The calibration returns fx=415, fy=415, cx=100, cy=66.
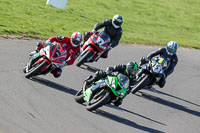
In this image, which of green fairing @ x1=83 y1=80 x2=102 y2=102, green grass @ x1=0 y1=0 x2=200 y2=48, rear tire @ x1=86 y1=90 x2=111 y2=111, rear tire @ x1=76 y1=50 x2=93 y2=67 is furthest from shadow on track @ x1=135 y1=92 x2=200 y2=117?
green grass @ x1=0 y1=0 x2=200 y2=48

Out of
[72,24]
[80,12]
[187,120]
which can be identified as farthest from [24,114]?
[80,12]

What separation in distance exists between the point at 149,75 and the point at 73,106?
3.45 metres

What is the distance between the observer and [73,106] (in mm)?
10484

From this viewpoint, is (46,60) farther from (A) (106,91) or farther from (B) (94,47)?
(B) (94,47)

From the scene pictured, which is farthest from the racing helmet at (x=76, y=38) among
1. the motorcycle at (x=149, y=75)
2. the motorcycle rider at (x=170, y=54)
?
the motorcycle rider at (x=170, y=54)

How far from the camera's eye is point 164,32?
2727cm

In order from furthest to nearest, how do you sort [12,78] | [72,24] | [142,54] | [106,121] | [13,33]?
1. [72,24]
2. [142,54]
3. [13,33]
4. [12,78]
5. [106,121]

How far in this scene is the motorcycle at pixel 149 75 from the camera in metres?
12.9

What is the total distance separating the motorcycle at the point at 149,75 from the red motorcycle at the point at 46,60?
2.59 meters

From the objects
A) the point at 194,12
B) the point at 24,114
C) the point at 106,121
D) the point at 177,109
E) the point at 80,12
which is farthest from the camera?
the point at 194,12

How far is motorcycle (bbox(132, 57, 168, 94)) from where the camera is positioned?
1291 centimetres

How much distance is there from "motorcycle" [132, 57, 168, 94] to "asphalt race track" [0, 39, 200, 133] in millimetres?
382

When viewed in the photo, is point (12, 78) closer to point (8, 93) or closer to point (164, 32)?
point (8, 93)

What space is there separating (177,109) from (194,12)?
971 inches
